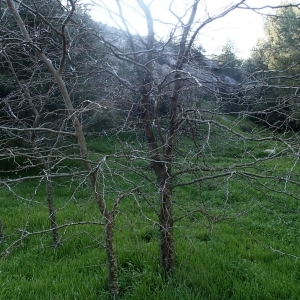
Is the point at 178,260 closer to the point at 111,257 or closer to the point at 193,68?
the point at 111,257

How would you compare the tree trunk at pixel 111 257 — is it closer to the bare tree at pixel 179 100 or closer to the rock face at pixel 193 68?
the bare tree at pixel 179 100

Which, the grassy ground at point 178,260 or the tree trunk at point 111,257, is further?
the grassy ground at point 178,260

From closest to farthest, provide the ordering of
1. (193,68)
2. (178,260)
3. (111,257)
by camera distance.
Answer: (111,257)
(193,68)
(178,260)

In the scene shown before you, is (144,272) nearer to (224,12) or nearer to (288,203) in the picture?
(224,12)

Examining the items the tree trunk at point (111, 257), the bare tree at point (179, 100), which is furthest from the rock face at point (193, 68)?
the tree trunk at point (111, 257)

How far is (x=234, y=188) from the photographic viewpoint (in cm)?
829

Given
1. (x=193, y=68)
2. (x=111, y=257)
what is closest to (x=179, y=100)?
(x=193, y=68)

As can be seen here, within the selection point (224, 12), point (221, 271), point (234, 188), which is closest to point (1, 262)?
point (221, 271)

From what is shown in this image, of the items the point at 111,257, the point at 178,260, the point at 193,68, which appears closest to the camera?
the point at 111,257

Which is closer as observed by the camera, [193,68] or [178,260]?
[193,68]

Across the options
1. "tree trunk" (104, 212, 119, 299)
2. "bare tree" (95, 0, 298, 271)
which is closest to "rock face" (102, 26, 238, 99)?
"bare tree" (95, 0, 298, 271)

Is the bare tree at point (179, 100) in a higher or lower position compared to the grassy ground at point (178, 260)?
higher

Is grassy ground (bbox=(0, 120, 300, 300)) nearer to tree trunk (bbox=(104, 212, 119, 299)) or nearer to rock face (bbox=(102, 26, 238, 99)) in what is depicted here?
tree trunk (bbox=(104, 212, 119, 299))

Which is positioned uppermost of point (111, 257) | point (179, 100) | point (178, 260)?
point (179, 100)
